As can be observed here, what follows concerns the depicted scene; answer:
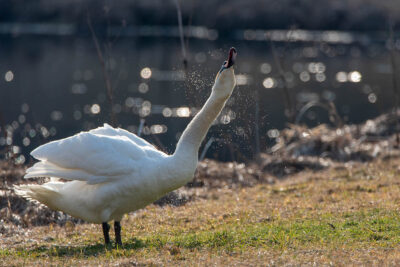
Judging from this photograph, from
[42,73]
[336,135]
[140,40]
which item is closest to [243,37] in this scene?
[140,40]

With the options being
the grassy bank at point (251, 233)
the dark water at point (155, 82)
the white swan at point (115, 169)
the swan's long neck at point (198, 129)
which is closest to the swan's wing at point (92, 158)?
the white swan at point (115, 169)

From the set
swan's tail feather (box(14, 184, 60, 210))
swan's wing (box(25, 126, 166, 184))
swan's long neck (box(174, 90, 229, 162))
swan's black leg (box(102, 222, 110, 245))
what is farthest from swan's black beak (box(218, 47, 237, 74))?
swan's tail feather (box(14, 184, 60, 210))

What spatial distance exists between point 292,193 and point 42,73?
29284mm

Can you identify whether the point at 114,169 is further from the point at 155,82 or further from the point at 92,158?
the point at 155,82

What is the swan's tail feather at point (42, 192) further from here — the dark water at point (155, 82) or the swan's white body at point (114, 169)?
the dark water at point (155, 82)

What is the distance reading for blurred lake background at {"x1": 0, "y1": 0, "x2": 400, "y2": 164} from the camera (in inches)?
799

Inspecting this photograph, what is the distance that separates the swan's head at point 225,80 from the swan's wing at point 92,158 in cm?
100

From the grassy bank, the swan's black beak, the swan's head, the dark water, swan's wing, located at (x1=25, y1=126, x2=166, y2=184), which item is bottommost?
the grassy bank

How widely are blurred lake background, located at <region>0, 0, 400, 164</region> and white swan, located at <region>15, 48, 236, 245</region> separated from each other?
1453 mm

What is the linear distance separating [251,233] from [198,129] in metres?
1.30

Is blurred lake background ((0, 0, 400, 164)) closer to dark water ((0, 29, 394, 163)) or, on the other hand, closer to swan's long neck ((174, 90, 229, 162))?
dark water ((0, 29, 394, 163))

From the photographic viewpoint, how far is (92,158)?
24.3 ft

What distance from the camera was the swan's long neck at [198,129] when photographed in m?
7.39

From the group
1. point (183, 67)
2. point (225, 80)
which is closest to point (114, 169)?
point (225, 80)
